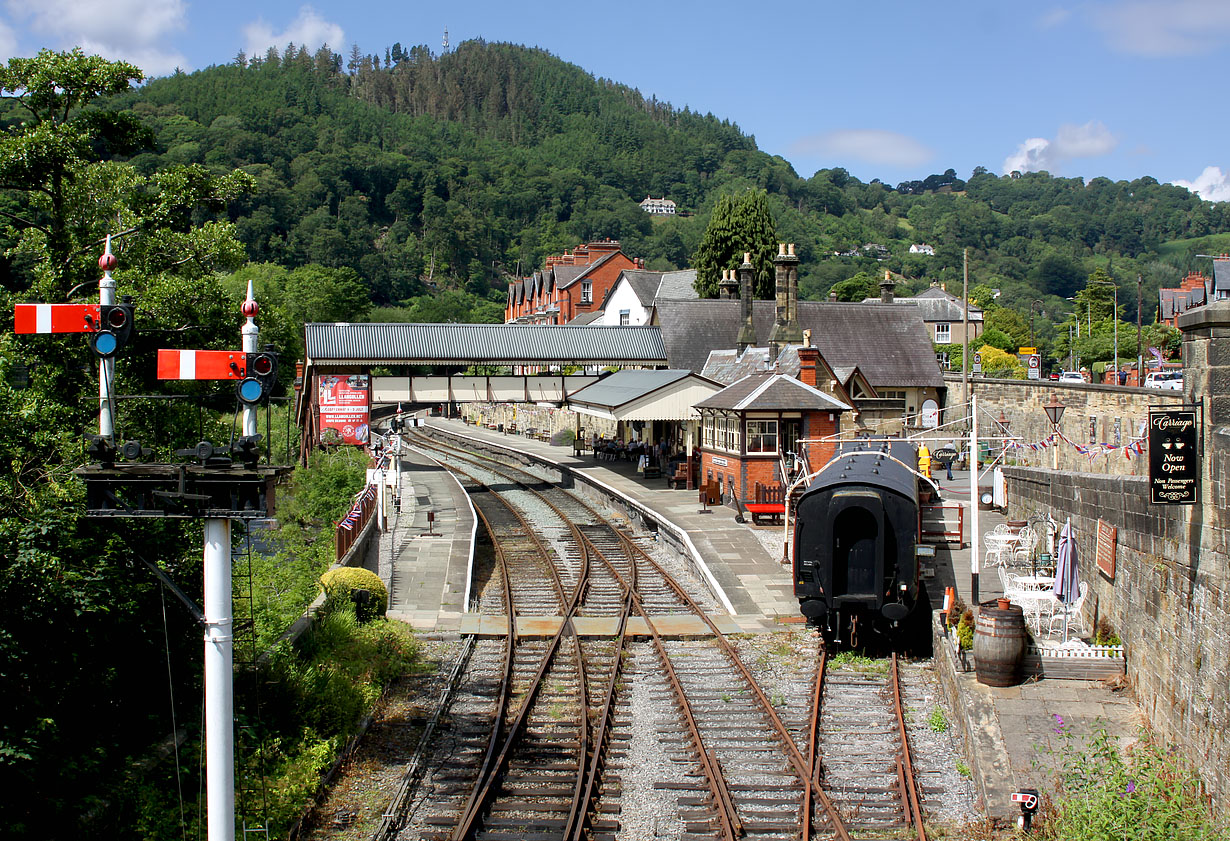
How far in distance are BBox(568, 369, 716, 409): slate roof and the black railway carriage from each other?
53.6 feet

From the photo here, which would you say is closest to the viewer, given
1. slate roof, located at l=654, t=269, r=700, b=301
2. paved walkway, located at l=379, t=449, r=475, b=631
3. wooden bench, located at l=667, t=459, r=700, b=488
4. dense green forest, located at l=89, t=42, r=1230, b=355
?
paved walkway, located at l=379, t=449, r=475, b=631

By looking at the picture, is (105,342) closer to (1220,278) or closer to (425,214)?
(1220,278)

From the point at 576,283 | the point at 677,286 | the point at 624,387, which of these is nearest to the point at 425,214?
the point at 576,283

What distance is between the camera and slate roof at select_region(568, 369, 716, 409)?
3061 centimetres

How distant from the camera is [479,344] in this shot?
37062 millimetres

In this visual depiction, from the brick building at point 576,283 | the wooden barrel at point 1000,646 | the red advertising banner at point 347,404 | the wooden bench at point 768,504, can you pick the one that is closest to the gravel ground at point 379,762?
the wooden barrel at point 1000,646

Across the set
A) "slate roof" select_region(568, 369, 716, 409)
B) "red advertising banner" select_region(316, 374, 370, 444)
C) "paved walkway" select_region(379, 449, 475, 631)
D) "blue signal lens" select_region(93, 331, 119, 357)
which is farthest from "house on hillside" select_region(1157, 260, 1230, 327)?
"blue signal lens" select_region(93, 331, 119, 357)

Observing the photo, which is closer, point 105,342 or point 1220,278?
point 105,342

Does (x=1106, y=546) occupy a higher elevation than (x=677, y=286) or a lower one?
lower

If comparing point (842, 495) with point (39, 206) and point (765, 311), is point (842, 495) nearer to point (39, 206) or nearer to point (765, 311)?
point (39, 206)

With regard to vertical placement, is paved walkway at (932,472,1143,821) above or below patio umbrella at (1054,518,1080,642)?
below

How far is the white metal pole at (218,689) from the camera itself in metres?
6.35

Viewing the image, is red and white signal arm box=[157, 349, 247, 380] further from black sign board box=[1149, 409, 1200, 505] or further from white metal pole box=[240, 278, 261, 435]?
black sign board box=[1149, 409, 1200, 505]

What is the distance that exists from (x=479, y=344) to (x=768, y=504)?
53.4 ft
